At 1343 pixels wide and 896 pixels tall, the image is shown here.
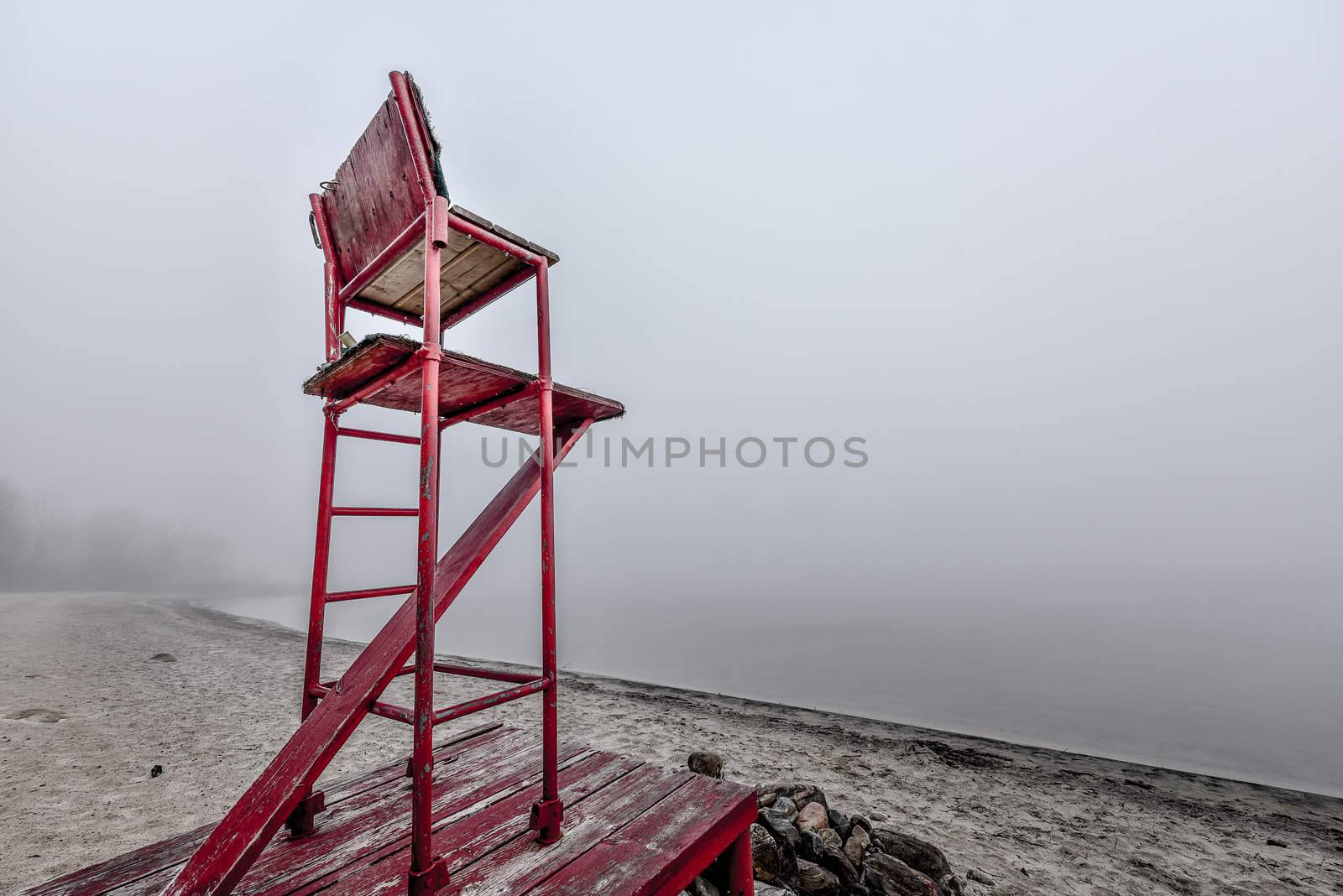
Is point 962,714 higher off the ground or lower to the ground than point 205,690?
lower

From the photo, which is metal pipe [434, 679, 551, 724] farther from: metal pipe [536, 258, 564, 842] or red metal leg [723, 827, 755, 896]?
red metal leg [723, 827, 755, 896]

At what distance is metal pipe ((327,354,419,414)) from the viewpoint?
7.00 ft

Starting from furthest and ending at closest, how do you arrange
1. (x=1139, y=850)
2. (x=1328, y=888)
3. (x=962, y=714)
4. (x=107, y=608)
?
(x=107, y=608), (x=962, y=714), (x=1139, y=850), (x=1328, y=888)

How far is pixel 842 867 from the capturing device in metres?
3.74

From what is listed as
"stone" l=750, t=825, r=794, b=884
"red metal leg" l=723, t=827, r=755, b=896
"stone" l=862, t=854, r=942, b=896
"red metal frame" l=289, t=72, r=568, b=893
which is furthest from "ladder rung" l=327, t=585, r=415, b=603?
"stone" l=862, t=854, r=942, b=896

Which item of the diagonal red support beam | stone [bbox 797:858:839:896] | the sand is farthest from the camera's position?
the sand

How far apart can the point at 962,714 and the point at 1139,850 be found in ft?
24.7

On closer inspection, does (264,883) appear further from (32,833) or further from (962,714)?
(962,714)

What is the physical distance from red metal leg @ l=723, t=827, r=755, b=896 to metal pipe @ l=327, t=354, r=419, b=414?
9.12 feet

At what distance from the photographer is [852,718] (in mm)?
10930

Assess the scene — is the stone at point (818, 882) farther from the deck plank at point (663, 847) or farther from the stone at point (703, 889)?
the deck plank at point (663, 847)

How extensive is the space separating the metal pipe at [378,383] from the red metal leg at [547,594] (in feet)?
1.81

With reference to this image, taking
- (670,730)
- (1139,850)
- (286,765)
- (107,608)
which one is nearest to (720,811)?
(286,765)

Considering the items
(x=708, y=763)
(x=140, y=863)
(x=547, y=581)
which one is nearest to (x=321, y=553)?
(x=547, y=581)
